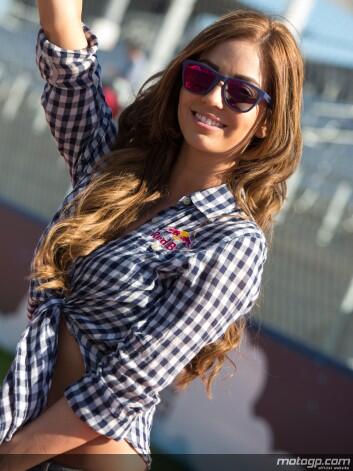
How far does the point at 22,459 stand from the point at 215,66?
1.02m

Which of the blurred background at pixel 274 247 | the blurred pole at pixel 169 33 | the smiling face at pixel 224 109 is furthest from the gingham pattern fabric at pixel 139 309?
the blurred pole at pixel 169 33

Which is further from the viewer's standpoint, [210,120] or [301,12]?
[301,12]

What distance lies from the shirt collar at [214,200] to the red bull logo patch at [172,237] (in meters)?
0.07

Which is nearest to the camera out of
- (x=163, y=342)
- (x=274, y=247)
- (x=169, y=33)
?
(x=163, y=342)

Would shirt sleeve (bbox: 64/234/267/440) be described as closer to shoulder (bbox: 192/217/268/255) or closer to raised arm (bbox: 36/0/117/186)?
shoulder (bbox: 192/217/268/255)

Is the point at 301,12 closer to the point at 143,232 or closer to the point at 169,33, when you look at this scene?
the point at 169,33

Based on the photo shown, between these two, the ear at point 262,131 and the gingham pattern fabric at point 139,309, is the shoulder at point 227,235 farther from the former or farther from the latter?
the ear at point 262,131

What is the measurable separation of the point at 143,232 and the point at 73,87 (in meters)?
0.43

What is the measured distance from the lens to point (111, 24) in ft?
33.3

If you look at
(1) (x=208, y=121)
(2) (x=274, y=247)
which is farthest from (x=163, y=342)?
(2) (x=274, y=247)

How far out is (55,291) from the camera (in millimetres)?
2131

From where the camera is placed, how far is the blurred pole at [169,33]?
8266mm

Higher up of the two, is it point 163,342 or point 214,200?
point 214,200

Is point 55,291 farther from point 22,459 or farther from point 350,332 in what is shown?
point 350,332
